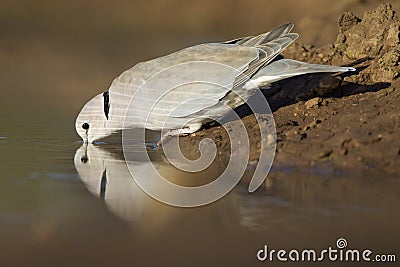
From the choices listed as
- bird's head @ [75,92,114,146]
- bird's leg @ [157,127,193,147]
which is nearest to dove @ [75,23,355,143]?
bird's leg @ [157,127,193,147]

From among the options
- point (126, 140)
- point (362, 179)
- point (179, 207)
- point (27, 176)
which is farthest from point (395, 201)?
point (126, 140)

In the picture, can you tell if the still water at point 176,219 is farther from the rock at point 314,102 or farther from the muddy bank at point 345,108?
the rock at point 314,102

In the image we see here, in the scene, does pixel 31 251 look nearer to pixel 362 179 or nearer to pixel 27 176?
pixel 27 176

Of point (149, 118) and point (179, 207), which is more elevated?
point (149, 118)

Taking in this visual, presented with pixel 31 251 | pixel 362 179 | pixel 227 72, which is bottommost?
pixel 31 251

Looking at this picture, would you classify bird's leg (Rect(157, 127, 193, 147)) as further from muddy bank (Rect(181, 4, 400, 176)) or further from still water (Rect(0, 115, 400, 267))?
still water (Rect(0, 115, 400, 267))

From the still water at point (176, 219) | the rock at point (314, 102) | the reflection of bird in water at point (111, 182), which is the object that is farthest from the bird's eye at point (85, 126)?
the rock at point (314, 102)

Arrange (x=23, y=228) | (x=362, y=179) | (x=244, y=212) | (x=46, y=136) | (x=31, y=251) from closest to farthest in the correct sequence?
(x=31, y=251) < (x=23, y=228) < (x=244, y=212) < (x=362, y=179) < (x=46, y=136)
